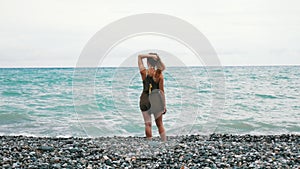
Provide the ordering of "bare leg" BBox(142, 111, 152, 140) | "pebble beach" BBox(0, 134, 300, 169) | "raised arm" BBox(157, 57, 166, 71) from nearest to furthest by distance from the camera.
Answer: "pebble beach" BBox(0, 134, 300, 169) < "raised arm" BBox(157, 57, 166, 71) < "bare leg" BBox(142, 111, 152, 140)

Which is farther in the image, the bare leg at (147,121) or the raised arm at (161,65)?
the bare leg at (147,121)

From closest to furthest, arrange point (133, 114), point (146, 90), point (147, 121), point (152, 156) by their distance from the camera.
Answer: point (152, 156), point (146, 90), point (147, 121), point (133, 114)

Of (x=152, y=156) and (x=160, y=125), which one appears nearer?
(x=152, y=156)

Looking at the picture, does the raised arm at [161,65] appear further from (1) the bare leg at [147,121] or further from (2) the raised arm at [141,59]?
(1) the bare leg at [147,121]

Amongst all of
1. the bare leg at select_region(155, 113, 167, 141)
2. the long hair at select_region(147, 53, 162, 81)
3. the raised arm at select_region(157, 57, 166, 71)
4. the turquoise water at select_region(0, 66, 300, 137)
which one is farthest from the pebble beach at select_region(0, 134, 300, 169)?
the raised arm at select_region(157, 57, 166, 71)

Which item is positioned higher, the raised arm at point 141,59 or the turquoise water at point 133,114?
the raised arm at point 141,59

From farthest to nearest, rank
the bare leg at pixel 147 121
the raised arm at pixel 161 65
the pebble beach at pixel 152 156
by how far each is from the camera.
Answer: the bare leg at pixel 147 121 < the raised arm at pixel 161 65 < the pebble beach at pixel 152 156

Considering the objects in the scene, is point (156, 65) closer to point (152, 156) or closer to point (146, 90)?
point (146, 90)

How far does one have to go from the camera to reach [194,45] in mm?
7719

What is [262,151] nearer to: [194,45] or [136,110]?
[194,45]

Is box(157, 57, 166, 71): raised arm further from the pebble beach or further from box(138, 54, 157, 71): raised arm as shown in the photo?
the pebble beach

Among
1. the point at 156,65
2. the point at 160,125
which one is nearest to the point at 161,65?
the point at 156,65

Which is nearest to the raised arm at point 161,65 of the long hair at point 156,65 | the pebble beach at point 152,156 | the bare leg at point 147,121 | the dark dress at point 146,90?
the long hair at point 156,65

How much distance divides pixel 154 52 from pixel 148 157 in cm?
262
